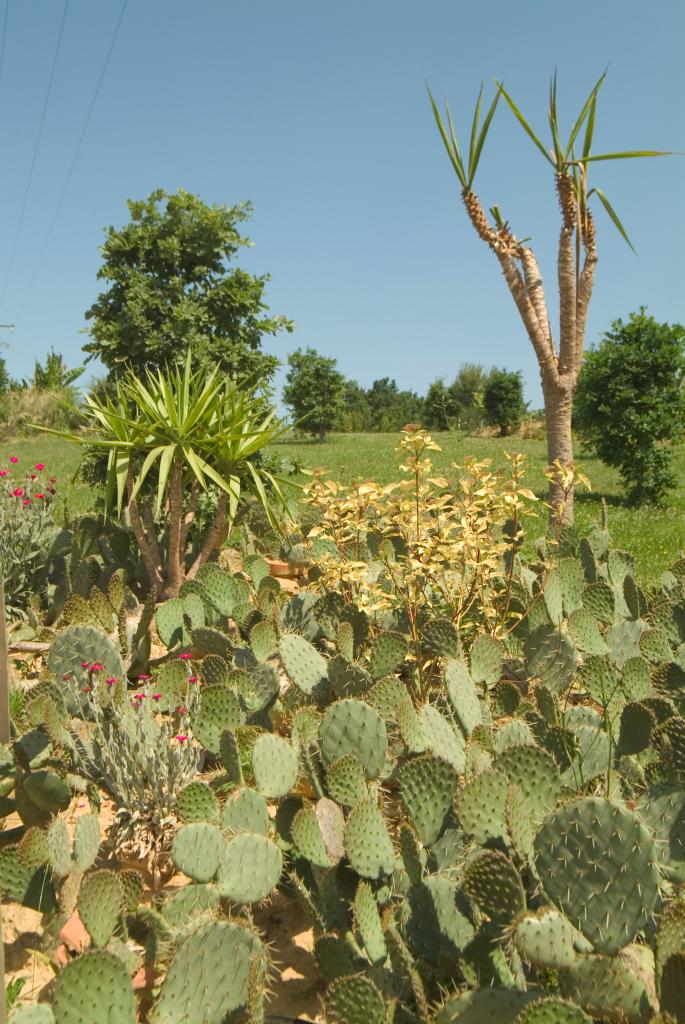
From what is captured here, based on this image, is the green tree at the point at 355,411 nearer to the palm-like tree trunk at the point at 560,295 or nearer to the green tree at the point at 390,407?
the green tree at the point at 390,407

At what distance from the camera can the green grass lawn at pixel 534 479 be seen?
7.74 meters

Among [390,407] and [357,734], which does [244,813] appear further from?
[390,407]

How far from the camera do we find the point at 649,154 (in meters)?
6.09

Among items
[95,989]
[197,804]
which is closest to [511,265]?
[197,804]

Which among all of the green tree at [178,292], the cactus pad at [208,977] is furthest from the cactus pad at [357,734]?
the green tree at [178,292]

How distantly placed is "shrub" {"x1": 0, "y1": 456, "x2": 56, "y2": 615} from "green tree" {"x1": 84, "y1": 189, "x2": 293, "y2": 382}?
18.7 ft

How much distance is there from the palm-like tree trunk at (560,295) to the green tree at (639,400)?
5461mm

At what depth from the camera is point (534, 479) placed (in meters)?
14.2

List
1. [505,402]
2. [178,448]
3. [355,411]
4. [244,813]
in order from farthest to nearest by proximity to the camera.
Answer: [355,411]
[505,402]
[178,448]
[244,813]

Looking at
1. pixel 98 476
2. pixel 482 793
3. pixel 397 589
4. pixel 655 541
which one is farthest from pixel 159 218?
pixel 482 793

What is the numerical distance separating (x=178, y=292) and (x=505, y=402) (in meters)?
24.0

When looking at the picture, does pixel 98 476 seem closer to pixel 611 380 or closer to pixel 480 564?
pixel 480 564

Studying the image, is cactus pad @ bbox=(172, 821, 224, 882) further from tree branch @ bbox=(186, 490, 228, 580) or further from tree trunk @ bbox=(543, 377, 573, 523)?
tree trunk @ bbox=(543, 377, 573, 523)

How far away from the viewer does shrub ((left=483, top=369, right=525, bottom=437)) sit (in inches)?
1320
